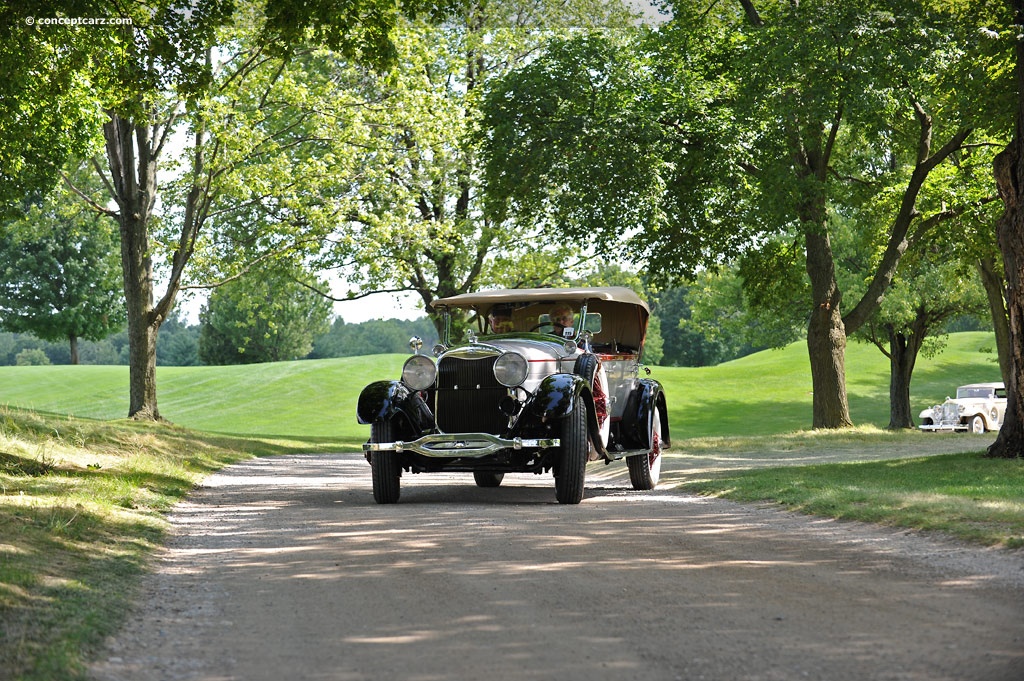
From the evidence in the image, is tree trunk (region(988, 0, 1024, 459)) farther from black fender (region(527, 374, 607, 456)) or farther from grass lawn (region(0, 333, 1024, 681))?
black fender (region(527, 374, 607, 456))

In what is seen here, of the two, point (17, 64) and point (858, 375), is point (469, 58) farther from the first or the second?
point (858, 375)

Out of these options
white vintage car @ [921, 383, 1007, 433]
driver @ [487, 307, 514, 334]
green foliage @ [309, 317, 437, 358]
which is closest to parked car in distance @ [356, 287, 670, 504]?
driver @ [487, 307, 514, 334]

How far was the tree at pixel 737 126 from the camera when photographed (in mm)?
20047

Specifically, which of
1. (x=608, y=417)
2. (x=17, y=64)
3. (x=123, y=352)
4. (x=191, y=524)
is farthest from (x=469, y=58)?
(x=123, y=352)

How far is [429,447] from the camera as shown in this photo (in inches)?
443

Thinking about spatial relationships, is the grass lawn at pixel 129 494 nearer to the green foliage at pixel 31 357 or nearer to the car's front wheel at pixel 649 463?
the car's front wheel at pixel 649 463

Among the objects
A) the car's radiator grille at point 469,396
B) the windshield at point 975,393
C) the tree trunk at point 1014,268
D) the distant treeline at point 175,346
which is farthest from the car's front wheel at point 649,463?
the distant treeline at point 175,346

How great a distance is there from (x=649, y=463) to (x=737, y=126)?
1074 cm

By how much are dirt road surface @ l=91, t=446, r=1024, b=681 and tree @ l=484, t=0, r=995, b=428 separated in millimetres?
12438

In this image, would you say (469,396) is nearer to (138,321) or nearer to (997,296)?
(138,321)

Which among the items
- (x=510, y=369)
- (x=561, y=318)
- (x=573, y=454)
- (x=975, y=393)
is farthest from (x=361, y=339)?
(x=573, y=454)

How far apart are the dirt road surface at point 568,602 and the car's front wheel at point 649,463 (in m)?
3.53

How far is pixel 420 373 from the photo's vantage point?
1178 centimetres

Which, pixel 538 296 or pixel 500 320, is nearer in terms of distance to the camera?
pixel 538 296
